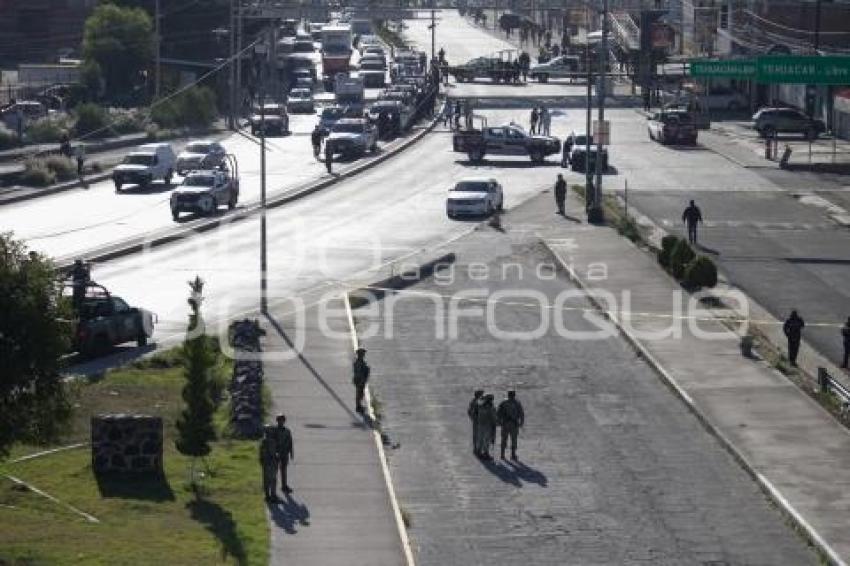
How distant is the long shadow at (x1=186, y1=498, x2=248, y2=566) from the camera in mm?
24250

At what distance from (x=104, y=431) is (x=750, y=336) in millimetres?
14286

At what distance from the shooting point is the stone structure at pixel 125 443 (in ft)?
91.6

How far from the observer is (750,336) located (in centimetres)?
3800

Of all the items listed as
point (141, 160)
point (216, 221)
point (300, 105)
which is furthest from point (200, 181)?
point (300, 105)

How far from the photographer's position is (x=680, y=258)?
4669cm

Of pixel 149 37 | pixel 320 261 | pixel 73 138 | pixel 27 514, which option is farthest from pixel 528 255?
pixel 149 37

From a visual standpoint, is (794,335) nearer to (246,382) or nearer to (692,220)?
(246,382)

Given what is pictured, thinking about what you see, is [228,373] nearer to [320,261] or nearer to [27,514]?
[27,514]

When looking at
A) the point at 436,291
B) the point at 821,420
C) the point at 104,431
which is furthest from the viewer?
the point at 436,291

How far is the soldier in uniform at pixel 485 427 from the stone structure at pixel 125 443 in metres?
4.62

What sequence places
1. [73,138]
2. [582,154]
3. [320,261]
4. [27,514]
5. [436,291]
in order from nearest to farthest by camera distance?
[27,514] < [436,291] < [320,261] < [582,154] < [73,138]

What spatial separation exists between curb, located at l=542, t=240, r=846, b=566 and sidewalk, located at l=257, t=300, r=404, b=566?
197 inches

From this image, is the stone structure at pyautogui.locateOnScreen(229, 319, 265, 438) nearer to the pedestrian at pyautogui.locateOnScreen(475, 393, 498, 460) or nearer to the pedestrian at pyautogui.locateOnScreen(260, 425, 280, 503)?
the pedestrian at pyautogui.locateOnScreen(475, 393, 498, 460)

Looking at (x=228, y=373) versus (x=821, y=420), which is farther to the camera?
(x=228, y=373)
